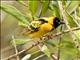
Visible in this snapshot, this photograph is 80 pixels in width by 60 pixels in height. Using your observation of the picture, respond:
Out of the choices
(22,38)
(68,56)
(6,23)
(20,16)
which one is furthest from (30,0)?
(6,23)

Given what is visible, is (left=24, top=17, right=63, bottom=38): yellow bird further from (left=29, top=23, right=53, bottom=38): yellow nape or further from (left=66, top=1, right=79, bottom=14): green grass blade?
(left=66, top=1, right=79, bottom=14): green grass blade

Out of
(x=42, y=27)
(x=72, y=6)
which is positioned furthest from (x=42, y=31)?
(x=72, y=6)

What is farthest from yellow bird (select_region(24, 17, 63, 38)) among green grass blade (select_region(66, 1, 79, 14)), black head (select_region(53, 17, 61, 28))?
green grass blade (select_region(66, 1, 79, 14))

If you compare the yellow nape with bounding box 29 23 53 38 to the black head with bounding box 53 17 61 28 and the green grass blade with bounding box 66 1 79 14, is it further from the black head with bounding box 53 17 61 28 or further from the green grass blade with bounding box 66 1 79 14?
the green grass blade with bounding box 66 1 79 14

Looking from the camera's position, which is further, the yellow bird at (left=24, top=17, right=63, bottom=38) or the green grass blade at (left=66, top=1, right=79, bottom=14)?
the yellow bird at (left=24, top=17, right=63, bottom=38)

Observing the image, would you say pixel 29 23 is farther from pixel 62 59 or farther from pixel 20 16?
pixel 62 59

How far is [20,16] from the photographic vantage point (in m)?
1.22

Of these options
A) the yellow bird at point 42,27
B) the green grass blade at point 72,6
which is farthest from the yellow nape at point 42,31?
the green grass blade at point 72,6

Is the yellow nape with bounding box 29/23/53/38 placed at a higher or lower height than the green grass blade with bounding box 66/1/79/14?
lower

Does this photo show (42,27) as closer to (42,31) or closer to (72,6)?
(42,31)

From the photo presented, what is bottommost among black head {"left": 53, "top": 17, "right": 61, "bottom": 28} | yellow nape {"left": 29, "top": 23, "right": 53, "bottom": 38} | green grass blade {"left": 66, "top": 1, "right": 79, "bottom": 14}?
yellow nape {"left": 29, "top": 23, "right": 53, "bottom": 38}

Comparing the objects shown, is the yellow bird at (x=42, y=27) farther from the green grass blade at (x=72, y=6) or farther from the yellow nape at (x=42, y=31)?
the green grass blade at (x=72, y=6)

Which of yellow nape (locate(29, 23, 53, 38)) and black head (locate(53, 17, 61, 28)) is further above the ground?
black head (locate(53, 17, 61, 28))

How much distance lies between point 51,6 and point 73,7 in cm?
12
